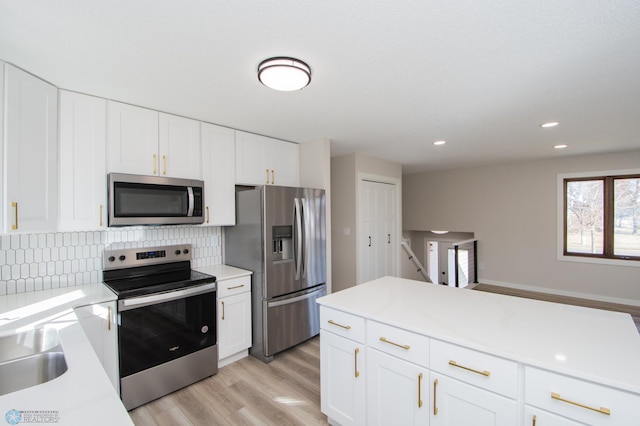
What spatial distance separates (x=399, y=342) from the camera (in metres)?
1.52

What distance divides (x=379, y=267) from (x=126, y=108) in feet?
12.8

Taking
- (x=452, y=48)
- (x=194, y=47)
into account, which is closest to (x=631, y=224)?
(x=452, y=48)

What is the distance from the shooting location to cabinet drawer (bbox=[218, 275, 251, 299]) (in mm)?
2664

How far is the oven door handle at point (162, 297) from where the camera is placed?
81.0 inches

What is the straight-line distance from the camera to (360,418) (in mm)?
1695

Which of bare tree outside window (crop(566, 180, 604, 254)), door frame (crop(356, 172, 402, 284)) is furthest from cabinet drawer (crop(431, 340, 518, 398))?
bare tree outside window (crop(566, 180, 604, 254))

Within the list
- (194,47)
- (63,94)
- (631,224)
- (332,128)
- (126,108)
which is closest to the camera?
(194,47)

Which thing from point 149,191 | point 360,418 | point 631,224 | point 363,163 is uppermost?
point 363,163

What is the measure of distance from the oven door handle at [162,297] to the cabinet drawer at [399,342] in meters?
1.54

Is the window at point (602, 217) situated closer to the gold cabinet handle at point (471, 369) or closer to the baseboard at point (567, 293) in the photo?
the baseboard at point (567, 293)

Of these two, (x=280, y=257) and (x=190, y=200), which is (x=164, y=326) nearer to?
(x=190, y=200)

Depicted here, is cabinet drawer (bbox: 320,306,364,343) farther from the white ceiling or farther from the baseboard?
the baseboard

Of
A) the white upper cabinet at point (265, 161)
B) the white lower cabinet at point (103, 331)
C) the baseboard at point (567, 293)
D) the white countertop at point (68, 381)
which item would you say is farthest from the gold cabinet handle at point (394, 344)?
the baseboard at point (567, 293)

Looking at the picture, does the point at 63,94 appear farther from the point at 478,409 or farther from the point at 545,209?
the point at 545,209
